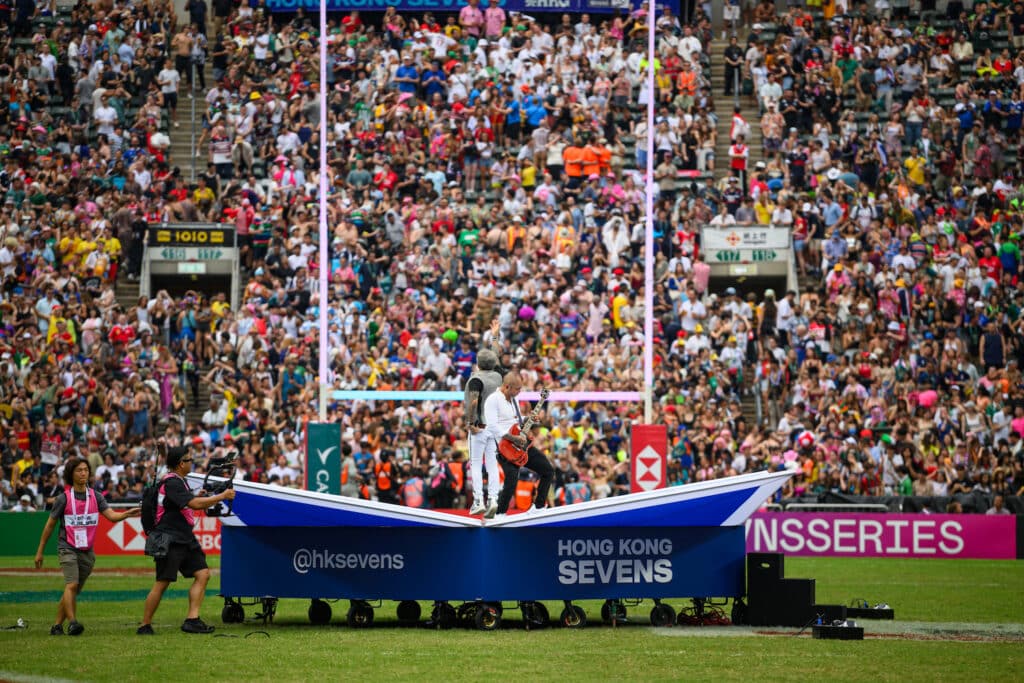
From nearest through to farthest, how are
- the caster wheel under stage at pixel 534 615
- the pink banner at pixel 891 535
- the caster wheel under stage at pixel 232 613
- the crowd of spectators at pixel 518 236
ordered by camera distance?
1. the caster wheel under stage at pixel 534 615
2. the caster wheel under stage at pixel 232 613
3. the pink banner at pixel 891 535
4. the crowd of spectators at pixel 518 236

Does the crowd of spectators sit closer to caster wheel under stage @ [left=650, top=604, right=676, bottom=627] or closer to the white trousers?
the white trousers

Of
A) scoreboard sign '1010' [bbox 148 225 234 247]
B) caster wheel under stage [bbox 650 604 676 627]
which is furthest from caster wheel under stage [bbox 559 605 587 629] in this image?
scoreboard sign '1010' [bbox 148 225 234 247]

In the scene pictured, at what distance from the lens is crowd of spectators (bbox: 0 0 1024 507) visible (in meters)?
23.6

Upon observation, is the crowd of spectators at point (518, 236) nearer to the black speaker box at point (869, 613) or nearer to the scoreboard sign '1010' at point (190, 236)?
the scoreboard sign '1010' at point (190, 236)

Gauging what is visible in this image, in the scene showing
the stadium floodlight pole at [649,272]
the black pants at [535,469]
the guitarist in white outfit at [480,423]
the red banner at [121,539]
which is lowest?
the red banner at [121,539]

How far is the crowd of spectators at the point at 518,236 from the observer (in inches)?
930

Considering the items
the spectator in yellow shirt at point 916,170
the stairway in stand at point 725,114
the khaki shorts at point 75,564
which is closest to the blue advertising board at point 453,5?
the stairway in stand at point 725,114

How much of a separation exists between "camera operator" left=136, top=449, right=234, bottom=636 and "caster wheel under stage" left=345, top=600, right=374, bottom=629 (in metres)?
1.36

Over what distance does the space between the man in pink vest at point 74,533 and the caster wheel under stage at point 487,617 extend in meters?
2.79

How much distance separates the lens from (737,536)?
13156 mm

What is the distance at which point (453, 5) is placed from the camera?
101ft

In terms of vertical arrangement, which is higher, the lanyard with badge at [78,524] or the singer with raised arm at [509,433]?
the singer with raised arm at [509,433]

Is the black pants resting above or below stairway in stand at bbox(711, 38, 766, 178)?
below

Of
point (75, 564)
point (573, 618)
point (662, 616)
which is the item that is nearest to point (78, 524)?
point (75, 564)
